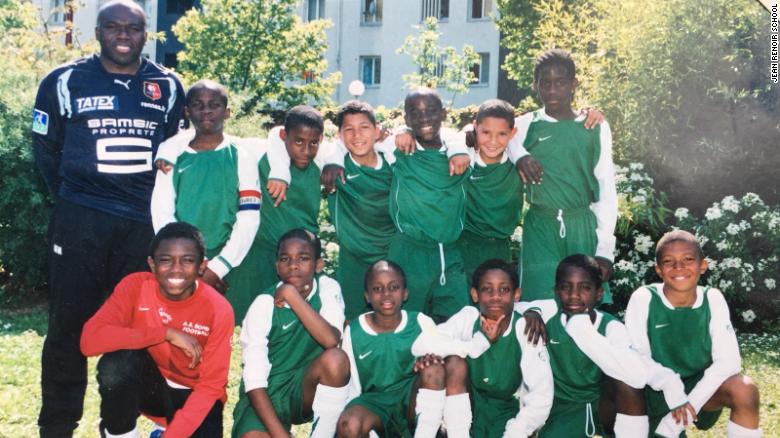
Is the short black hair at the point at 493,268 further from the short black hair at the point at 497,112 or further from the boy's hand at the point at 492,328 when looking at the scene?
the short black hair at the point at 497,112

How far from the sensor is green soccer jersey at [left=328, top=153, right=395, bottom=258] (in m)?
4.77

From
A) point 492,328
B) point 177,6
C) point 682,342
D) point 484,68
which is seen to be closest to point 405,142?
point 492,328

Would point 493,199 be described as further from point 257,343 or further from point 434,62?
point 434,62

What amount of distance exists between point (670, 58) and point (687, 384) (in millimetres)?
5493

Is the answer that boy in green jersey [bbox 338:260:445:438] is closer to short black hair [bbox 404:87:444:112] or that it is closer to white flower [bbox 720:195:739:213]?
short black hair [bbox 404:87:444:112]

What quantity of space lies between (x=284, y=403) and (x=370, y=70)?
2172 cm

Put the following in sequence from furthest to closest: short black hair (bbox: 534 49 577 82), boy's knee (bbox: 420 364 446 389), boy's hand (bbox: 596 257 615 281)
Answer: short black hair (bbox: 534 49 577 82), boy's hand (bbox: 596 257 615 281), boy's knee (bbox: 420 364 446 389)

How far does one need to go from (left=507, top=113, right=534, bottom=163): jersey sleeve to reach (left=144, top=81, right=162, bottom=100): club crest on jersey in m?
1.92

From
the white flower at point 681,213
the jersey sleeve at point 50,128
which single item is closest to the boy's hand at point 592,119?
the jersey sleeve at point 50,128

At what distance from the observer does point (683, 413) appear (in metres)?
4.02

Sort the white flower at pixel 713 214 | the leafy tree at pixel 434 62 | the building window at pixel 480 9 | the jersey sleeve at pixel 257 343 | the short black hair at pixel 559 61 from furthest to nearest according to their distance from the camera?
the building window at pixel 480 9 < the leafy tree at pixel 434 62 < the white flower at pixel 713 214 < the short black hair at pixel 559 61 < the jersey sleeve at pixel 257 343

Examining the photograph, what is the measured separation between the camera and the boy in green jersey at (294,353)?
3936 mm

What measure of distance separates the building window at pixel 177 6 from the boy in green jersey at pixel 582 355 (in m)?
25.7

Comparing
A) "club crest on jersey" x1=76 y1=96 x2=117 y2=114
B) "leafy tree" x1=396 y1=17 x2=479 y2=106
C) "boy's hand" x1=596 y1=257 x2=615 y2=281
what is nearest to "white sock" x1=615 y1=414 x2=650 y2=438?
"boy's hand" x1=596 y1=257 x2=615 y2=281
